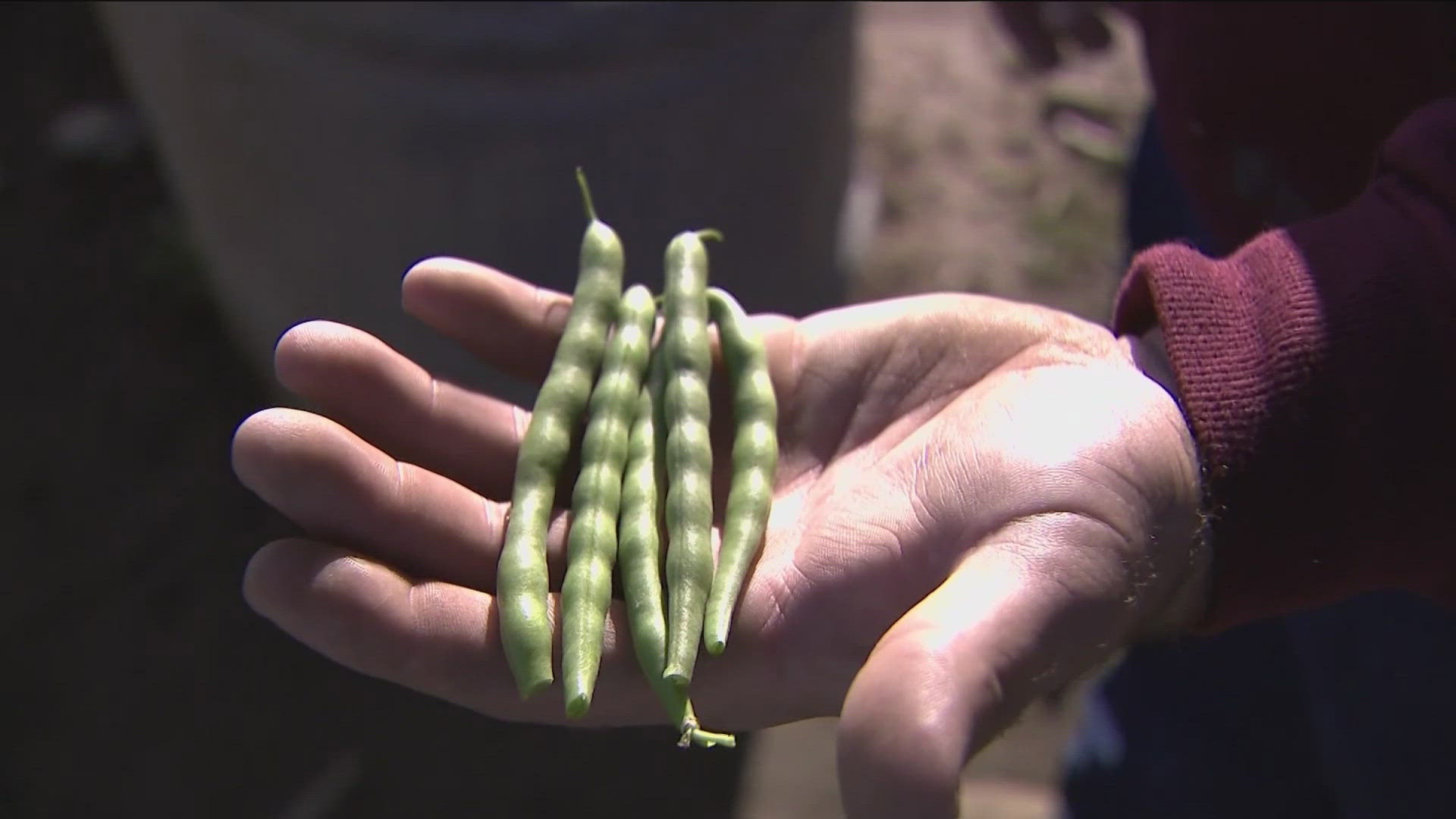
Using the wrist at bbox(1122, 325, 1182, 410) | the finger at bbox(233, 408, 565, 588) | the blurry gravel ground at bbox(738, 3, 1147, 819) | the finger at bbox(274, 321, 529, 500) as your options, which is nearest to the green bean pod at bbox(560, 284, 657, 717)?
the finger at bbox(233, 408, 565, 588)

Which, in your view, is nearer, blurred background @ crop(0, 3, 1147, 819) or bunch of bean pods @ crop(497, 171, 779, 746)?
bunch of bean pods @ crop(497, 171, 779, 746)

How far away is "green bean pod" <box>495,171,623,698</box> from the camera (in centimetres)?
270

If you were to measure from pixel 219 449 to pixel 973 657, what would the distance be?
14.9 ft

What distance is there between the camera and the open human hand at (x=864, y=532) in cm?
229

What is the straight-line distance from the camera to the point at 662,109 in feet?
14.3

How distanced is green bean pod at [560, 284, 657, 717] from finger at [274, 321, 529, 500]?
243 millimetres

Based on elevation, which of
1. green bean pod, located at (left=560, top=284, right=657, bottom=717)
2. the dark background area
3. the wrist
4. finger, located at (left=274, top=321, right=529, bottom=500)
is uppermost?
finger, located at (left=274, top=321, right=529, bottom=500)

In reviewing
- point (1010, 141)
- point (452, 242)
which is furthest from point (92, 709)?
point (1010, 141)

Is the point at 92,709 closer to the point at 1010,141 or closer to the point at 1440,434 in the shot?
the point at 1440,434

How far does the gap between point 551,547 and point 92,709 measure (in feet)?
9.51

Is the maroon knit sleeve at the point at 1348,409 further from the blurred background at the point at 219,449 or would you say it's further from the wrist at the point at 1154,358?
the blurred background at the point at 219,449

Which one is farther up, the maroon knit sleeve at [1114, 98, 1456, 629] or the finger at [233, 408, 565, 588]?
the finger at [233, 408, 565, 588]

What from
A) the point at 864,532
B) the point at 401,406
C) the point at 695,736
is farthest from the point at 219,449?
the point at 864,532

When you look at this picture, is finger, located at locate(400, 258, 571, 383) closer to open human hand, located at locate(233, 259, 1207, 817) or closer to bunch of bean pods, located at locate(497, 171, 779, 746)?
open human hand, located at locate(233, 259, 1207, 817)
